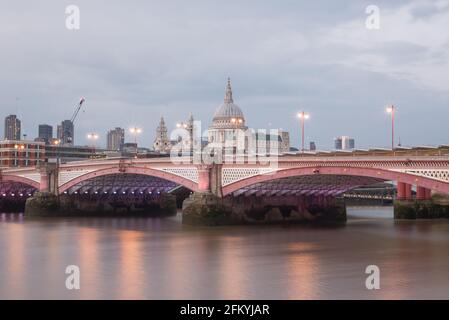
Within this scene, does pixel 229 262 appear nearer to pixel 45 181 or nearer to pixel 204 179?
pixel 204 179

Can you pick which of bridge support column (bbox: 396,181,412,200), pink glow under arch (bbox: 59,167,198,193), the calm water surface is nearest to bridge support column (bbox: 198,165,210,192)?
pink glow under arch (bbox: 59,167,198,193)

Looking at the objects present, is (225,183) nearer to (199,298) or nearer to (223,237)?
(223,237)

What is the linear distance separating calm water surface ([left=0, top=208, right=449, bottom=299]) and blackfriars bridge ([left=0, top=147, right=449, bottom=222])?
426cm

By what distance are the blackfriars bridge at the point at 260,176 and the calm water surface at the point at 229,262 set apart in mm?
4256

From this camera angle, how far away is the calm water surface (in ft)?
101

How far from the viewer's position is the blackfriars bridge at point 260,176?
45.8 m

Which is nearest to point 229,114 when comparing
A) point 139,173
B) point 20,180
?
point 20,180

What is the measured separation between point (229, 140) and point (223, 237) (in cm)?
10031

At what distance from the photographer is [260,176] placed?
57.4 m

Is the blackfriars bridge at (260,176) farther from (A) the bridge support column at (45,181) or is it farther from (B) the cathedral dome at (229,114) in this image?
(B) the cathedral dome at (229,114)

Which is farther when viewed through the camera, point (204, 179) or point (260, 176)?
point (204, 179)

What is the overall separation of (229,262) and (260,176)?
18.5 m

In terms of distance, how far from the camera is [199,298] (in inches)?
1156
